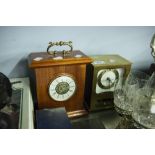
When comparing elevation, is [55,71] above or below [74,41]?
below

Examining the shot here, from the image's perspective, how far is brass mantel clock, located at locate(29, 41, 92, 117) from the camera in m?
0.80

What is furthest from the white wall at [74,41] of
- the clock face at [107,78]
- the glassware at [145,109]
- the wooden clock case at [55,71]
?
the glassware at [145,109]

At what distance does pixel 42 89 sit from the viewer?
84 centimetres

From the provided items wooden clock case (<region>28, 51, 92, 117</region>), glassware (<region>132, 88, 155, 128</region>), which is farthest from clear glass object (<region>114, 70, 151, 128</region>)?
wooden clock case (<region>28, 51, 92, 117</region>)

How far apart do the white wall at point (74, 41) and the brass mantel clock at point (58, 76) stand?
8 centimetres

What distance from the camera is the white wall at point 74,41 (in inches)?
34.3

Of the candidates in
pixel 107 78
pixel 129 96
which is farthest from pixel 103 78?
pixel 129 96

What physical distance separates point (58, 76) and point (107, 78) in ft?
0.79

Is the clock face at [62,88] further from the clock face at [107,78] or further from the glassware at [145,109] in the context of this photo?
the glassware at [145,109]

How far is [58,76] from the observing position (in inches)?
32.6

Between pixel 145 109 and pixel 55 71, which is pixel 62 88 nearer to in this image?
pixel 55 71
